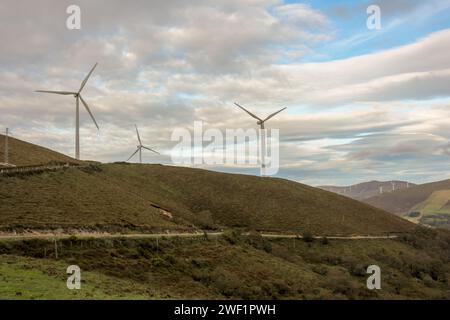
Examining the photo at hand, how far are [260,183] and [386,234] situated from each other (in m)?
43.0

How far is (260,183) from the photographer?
138 meters

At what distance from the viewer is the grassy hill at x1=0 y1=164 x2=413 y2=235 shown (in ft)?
206

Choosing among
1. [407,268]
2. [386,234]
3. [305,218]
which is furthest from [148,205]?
[386,234]

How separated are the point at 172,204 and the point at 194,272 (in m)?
59.4

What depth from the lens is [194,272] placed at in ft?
153

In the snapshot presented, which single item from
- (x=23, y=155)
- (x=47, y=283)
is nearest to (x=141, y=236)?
(x=47, y=283)

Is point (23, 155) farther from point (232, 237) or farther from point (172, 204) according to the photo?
point (232, 237)

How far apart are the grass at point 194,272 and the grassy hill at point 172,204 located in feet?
36.1

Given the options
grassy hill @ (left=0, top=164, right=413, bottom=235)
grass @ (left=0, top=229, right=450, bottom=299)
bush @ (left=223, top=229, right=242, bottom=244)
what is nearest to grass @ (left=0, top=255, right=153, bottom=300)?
grass @ (left=0, top=229, right=450, bottom=299)

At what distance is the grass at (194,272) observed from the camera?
114 feet

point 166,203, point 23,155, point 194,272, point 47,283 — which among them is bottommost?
point 194,272

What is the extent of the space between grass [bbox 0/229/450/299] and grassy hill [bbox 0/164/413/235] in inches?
433

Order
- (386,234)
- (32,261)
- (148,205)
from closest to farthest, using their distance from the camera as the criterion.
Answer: (32,261) → (148,205) → (386,234)
